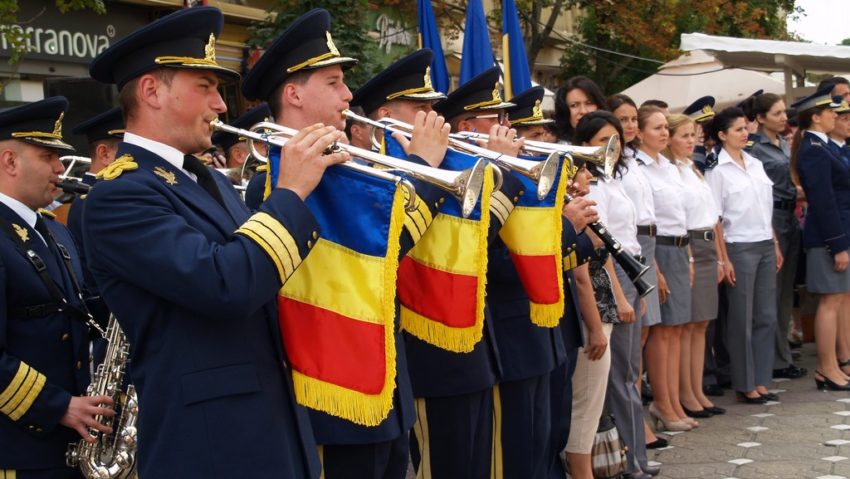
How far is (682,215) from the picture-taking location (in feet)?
24.6

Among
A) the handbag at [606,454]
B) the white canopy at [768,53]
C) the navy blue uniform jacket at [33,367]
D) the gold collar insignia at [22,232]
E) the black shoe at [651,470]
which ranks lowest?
the black shoe at [651,470]

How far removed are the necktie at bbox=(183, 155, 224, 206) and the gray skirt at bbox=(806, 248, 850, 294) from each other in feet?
23.2

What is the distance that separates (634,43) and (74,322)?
16.5m

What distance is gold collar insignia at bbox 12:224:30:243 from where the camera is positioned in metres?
4.11

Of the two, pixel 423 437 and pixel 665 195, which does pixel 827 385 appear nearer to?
pixel 665 195

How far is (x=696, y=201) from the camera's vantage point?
770 centimetres

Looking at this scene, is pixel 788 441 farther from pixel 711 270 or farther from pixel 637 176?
pixel 637 176

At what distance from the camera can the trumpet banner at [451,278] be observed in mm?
4086

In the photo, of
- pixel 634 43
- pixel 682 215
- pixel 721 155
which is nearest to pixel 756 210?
pixel 721 155

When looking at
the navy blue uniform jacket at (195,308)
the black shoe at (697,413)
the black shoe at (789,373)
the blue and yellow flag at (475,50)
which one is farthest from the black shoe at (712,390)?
the navy blue uniform jacket at (195,308)

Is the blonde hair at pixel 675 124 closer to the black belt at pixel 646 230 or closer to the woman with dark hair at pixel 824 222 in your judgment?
the black belt at pixel 646 230

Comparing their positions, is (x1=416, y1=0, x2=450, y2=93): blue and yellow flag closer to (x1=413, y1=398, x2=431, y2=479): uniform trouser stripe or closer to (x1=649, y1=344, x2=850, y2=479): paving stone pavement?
(x1=649, y1=344, x2=850, y2=479): paving stone pavement

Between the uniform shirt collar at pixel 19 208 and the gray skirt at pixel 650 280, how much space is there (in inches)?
160

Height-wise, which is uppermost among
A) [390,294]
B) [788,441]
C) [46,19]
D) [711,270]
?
[46,19]
